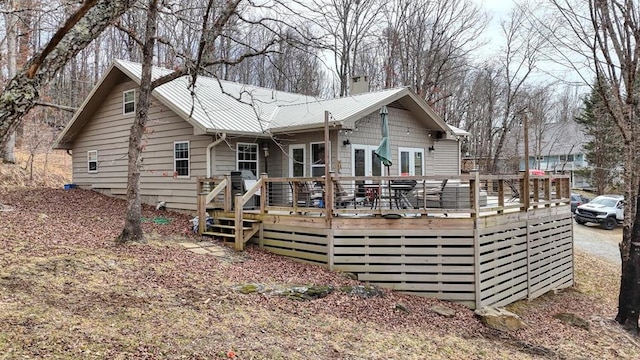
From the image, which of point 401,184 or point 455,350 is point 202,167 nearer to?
point 401,184

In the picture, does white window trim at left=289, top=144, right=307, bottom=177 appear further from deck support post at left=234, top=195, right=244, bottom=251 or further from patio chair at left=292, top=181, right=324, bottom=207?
deck support post at left=234, top=195, right=244, bottom=251

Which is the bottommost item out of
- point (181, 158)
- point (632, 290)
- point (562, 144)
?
point (632, 290)

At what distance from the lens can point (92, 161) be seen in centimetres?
1555

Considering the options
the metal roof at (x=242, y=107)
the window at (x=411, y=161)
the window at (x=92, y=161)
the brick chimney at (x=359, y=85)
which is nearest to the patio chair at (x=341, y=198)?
the metal roof at (x=242, y=107)

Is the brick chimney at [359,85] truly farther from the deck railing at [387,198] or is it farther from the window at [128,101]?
the window at [128,101]

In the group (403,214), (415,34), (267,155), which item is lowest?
(403,214)

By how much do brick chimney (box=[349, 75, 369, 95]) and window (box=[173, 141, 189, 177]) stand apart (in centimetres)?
649

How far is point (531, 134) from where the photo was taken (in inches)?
1609

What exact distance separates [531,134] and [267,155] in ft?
116

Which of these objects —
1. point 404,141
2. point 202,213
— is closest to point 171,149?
point 202,213

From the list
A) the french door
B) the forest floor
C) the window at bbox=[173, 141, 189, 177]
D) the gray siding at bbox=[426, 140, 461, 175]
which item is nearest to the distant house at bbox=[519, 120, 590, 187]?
the gray siding at bbox=[426, 140, 461, 175]

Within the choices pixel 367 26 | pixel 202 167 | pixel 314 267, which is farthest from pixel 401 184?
pixel 367 26

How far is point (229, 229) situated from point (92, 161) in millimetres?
8317

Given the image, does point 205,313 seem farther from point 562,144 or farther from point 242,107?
point 562,144
